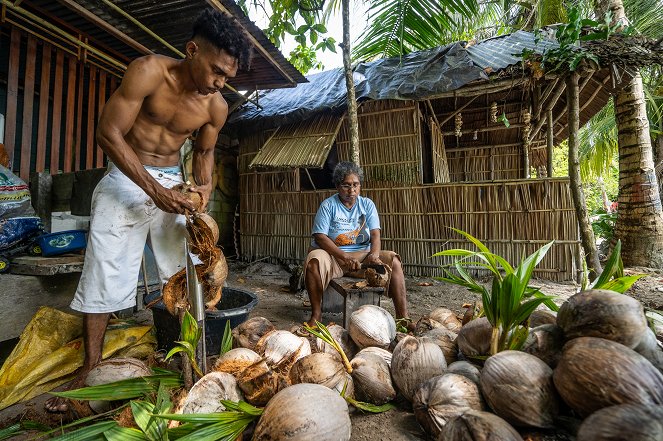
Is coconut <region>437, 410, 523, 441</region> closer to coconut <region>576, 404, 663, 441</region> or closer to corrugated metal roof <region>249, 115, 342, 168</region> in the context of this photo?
coconut <region>576, 404, 663, 441</region>

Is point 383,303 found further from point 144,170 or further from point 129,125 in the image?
point 129,125

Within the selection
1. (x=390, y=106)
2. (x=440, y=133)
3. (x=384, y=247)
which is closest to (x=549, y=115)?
(x=440, y=133)

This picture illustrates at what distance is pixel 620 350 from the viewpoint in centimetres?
105

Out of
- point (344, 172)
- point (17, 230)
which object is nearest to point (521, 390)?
point (344, 172)

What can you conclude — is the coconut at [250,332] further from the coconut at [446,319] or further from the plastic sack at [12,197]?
the plastic sack at [12,197]

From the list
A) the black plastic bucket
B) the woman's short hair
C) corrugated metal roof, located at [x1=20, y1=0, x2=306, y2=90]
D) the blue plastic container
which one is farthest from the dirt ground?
corrugated metal roof, located at [x1=20, y1=0, x2=306, y2=90]

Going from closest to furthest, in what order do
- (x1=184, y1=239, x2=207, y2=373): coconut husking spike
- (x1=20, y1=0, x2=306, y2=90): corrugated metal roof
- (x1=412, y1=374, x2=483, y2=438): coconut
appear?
1. (x1=412, y1=374, x2=483, y2=438): coconut
2. (x1=184, y1=239, x2=207, y2=373): coconut husking spike
3. (x1=20, y1=0, x2=306, y2=90): corrugated metal roof

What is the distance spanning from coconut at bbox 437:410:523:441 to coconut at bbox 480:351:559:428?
4.4 inches

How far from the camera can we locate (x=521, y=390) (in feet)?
3.73

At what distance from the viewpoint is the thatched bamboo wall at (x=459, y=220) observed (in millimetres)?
5035

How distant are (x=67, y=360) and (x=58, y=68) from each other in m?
3.73

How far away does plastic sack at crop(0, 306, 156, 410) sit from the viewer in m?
1.88

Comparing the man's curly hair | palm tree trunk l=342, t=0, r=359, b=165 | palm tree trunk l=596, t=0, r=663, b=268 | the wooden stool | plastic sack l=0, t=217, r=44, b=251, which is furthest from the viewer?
palm tree trunk l=596, t=0, r=663, b=268

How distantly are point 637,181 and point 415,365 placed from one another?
5.61 m
